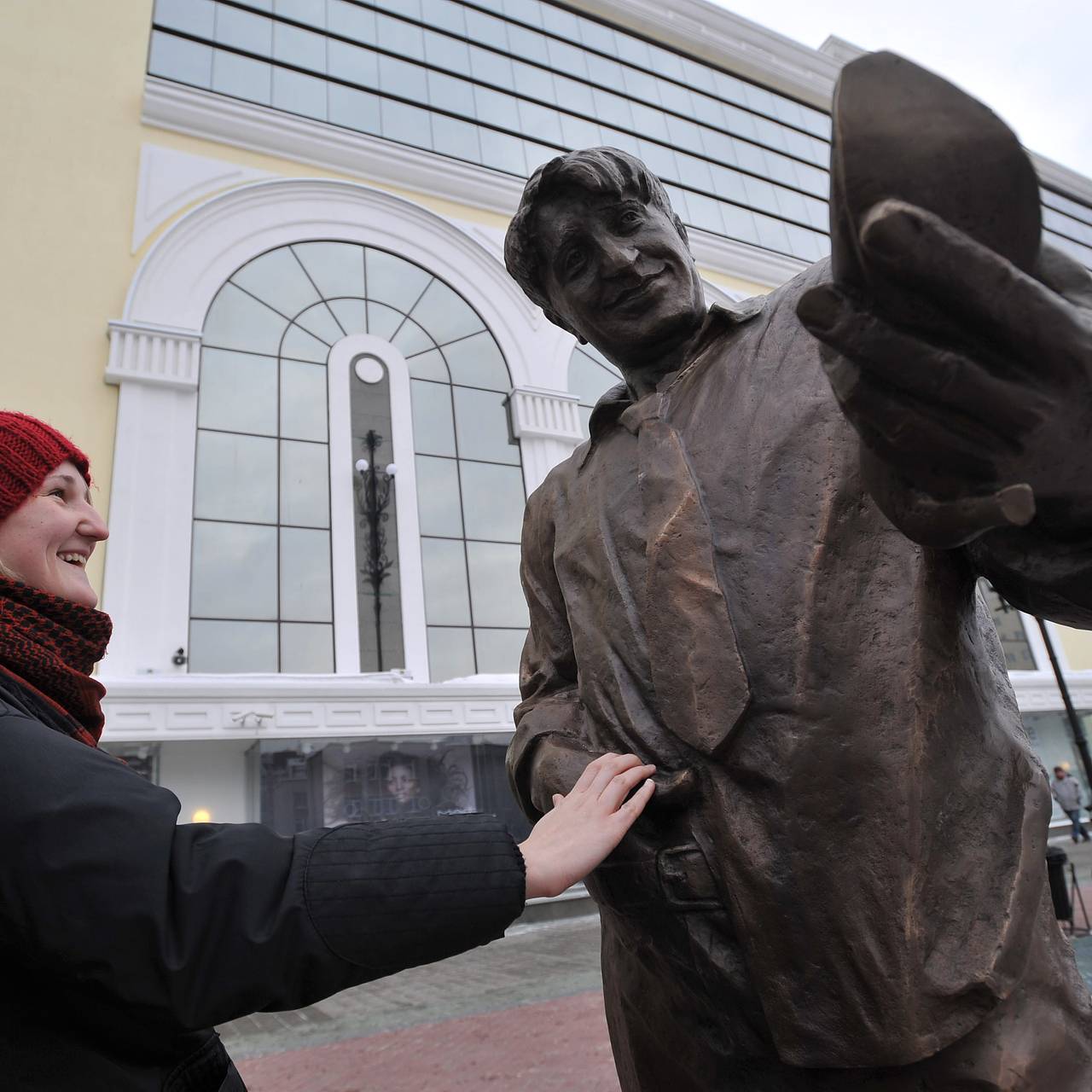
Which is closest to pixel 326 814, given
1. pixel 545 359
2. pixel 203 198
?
pixel 545 359

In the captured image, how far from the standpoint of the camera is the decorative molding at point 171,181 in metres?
12.0

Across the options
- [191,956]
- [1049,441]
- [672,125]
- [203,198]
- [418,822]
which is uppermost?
[672,125]

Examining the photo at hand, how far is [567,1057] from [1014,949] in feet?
12.6

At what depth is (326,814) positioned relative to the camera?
10195 millimetres

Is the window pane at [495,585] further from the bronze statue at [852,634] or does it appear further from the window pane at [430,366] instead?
the bronze statue at [852,634]

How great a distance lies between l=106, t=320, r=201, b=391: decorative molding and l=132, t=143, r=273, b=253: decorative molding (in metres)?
1.57

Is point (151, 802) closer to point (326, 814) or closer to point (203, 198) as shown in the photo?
point (326, 814)

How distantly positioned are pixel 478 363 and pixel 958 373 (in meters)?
13.2

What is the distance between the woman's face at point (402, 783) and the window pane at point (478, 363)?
595cm

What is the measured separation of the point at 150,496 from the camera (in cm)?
1042

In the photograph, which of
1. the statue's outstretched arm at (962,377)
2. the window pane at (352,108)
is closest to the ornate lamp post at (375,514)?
the window pane at (352,108)

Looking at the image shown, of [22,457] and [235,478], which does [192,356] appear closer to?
[235,478]

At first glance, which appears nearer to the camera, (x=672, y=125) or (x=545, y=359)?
(x=545, y=359)

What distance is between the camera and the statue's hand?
2.19 feet
